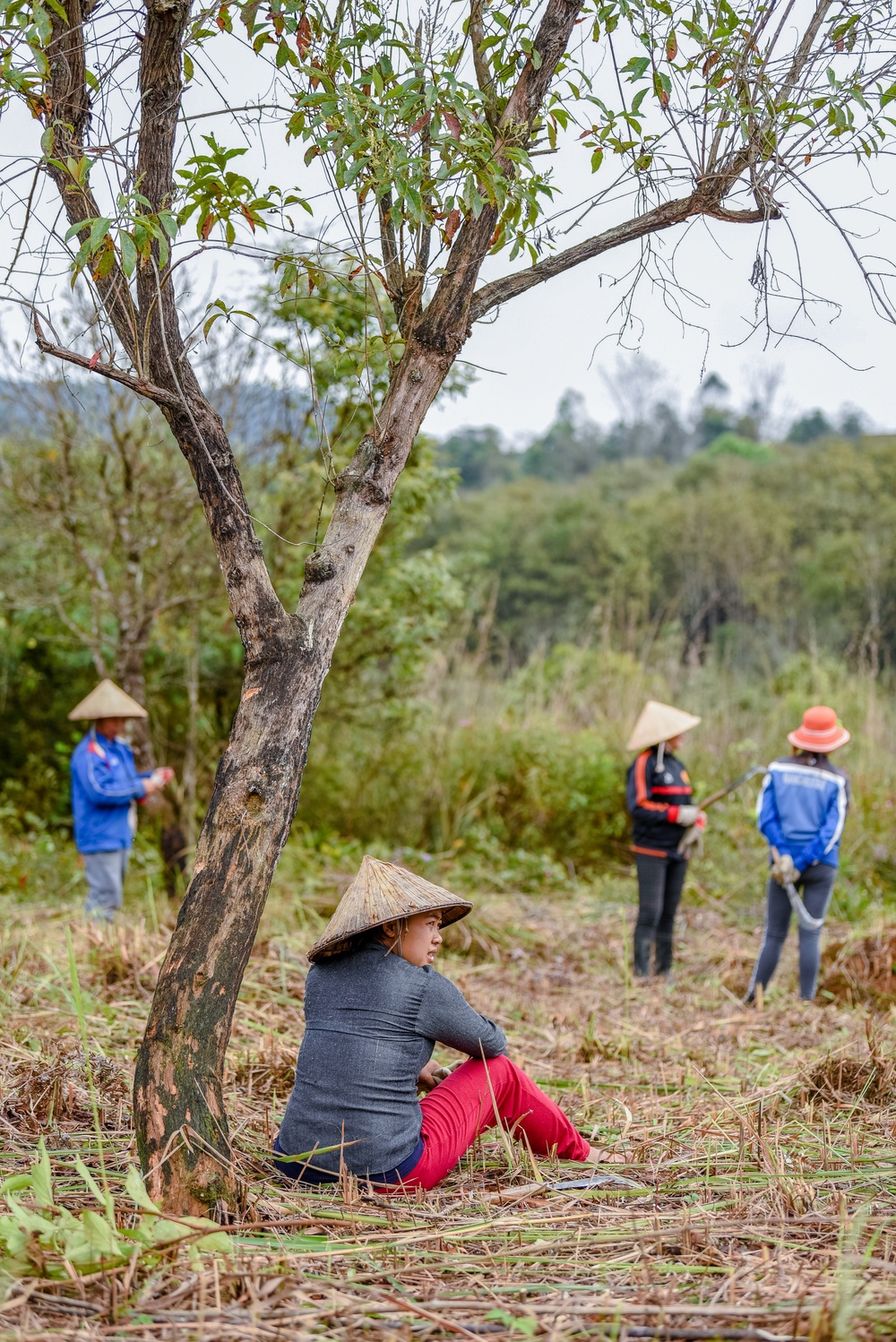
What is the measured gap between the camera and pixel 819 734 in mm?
5742

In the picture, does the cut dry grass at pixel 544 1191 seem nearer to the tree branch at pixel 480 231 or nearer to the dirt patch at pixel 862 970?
the dirt patch at pixel 862 970

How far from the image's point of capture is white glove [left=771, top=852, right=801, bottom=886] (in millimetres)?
5621

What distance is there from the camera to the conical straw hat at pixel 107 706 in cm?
627

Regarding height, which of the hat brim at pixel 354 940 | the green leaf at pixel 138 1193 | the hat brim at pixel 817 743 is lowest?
the green leaf at pixel 138 1193

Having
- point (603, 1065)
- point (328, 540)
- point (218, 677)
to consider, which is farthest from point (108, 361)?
point (218, 677)

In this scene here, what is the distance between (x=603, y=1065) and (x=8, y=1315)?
112 inches

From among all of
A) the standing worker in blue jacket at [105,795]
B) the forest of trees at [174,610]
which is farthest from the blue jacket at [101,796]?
the forest of trees at [174,610]

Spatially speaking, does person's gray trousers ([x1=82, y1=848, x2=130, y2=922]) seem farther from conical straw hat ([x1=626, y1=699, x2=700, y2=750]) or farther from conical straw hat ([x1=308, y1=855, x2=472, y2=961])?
conical straw hat ([x1=308, y1=855, x2=472, y2=961])

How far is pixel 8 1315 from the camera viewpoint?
6.28 feet

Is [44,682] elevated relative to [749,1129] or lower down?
elevated

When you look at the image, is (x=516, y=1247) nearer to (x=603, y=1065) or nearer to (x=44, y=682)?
(x=603, y=1065)

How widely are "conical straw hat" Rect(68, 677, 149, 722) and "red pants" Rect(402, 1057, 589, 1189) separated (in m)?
3.66

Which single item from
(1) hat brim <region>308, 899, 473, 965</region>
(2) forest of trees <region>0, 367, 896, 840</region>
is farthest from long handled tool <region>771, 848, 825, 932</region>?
(2) forest of trees <region>0, 367, 896, 840</region>

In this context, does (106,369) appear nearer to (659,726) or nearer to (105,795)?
(105,795)
